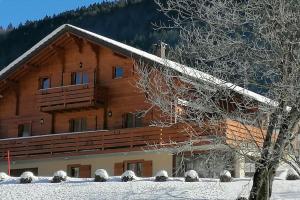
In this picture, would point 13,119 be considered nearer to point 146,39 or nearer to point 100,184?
point 100,184

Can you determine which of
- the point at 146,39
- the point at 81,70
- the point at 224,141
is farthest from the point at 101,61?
the point at 146,39

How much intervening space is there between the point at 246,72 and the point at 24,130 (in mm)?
20129

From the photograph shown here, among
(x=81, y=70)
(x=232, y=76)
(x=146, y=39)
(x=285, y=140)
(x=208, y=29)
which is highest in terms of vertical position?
(x=146, y=39)

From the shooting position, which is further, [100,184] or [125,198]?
[100,184]

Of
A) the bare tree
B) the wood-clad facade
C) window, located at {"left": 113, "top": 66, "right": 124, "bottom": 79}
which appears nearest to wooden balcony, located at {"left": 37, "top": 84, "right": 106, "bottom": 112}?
the wood-clad facade

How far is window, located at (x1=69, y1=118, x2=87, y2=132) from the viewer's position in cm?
3123

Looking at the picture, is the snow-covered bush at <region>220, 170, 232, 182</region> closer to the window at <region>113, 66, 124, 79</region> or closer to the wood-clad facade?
the wood-clad facade

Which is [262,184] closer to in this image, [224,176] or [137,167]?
[224,176]

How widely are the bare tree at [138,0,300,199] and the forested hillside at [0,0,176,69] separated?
66.3m

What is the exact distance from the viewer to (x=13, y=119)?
3344 centimetres

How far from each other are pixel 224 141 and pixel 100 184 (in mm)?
7268

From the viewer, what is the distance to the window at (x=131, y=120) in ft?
96.5

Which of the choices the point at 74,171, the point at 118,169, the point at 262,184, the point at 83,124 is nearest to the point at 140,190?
the point at 262,184

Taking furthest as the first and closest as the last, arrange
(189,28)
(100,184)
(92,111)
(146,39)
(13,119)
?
1. (146,39)
2. (13,119)
3. (92,111)
4. (100,184)
5. (189,28)
